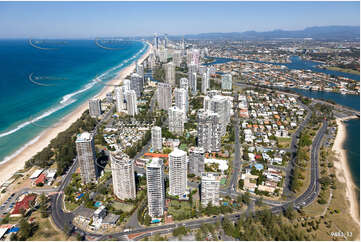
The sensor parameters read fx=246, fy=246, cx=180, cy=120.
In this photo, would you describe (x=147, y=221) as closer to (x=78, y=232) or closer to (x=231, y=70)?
(x=78, y=232)

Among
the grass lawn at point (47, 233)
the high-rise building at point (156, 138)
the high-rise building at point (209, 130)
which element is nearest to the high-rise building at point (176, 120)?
the high-rise building at point (156, 138)

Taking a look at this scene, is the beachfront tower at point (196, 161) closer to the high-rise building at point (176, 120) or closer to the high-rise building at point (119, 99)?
the high-rise building at point (176, 120)

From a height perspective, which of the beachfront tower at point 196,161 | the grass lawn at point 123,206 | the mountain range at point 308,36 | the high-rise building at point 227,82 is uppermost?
the mountain range at point 308,36

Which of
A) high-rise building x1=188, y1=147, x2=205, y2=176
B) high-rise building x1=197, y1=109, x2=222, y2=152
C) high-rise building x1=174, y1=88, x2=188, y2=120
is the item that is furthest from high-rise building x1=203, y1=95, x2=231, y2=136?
high-rise building x1=188, y1=147, x2=205, y2=176

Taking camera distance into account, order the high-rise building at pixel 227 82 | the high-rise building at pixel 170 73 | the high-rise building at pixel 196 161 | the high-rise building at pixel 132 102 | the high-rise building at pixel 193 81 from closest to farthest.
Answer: the high-rise building at pixel 196 161, the high-rise building at pixel 132 102, the high-rise building at pixel 193 81, the high-rise building at pixel 227 82, the high-rise building at pixel 170 73

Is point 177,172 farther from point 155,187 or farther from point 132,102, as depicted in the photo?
point 132,102

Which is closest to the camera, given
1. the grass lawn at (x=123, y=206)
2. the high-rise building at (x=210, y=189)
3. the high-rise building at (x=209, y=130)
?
the high-rise building at (x=210, y=189)
